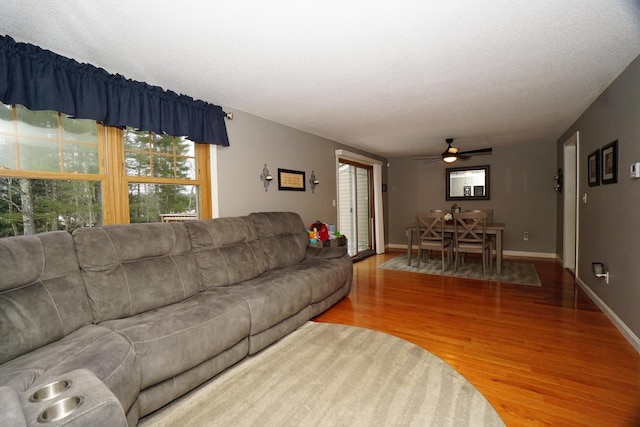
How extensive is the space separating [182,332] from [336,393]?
1.01 meters

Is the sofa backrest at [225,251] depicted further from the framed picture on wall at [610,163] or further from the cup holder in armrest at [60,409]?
the framed picture on wall at [610,163]

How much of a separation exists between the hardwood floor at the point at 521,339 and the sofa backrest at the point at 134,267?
1.45 m

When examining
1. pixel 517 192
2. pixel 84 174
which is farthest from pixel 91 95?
pixel 517 192

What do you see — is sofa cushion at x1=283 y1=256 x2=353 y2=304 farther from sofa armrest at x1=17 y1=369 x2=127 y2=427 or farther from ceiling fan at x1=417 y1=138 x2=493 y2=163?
ceiling fan at x1=417 y1=138 x2=493 y2=163

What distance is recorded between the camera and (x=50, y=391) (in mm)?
1092

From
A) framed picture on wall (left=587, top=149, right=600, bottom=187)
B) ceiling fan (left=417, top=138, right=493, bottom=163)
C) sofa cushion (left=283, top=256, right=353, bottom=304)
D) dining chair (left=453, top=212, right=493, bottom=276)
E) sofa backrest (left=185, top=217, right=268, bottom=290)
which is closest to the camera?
sofa backrest (left=185, top=217, right=268, bottom=290)

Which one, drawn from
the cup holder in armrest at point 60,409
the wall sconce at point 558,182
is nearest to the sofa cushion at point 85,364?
the cup holder in armrest at point 60,409

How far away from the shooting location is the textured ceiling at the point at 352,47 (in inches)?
68.2

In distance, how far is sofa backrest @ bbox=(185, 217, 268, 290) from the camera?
268 centimetres

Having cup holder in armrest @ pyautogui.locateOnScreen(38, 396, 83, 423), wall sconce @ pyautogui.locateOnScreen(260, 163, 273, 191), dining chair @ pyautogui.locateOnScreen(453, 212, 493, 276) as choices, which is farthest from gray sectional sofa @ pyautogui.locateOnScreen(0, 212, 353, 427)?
dining chair @ pyautogui.locateOnScreen(453, 212, 493, 276)

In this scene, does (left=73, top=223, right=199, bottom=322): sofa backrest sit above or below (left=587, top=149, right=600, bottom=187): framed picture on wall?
below

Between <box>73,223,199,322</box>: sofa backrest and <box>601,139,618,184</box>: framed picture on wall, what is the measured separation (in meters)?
3.82

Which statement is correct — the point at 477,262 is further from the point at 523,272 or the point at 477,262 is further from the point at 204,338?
the point at 204,338

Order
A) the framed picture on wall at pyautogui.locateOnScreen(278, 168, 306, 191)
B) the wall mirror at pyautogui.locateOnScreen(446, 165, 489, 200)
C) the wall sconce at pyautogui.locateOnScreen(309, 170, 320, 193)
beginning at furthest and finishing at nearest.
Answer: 1. the wall mirror at pyautogui.locateOnScreen(446, 165, 489, 200)
2. the wall sconce at pyautogui.locateOnScreen(309, 170, 320, 193)
3. the framed picture on wall at pyautogui.locateOnScreen(278, 168, 306, 191)
